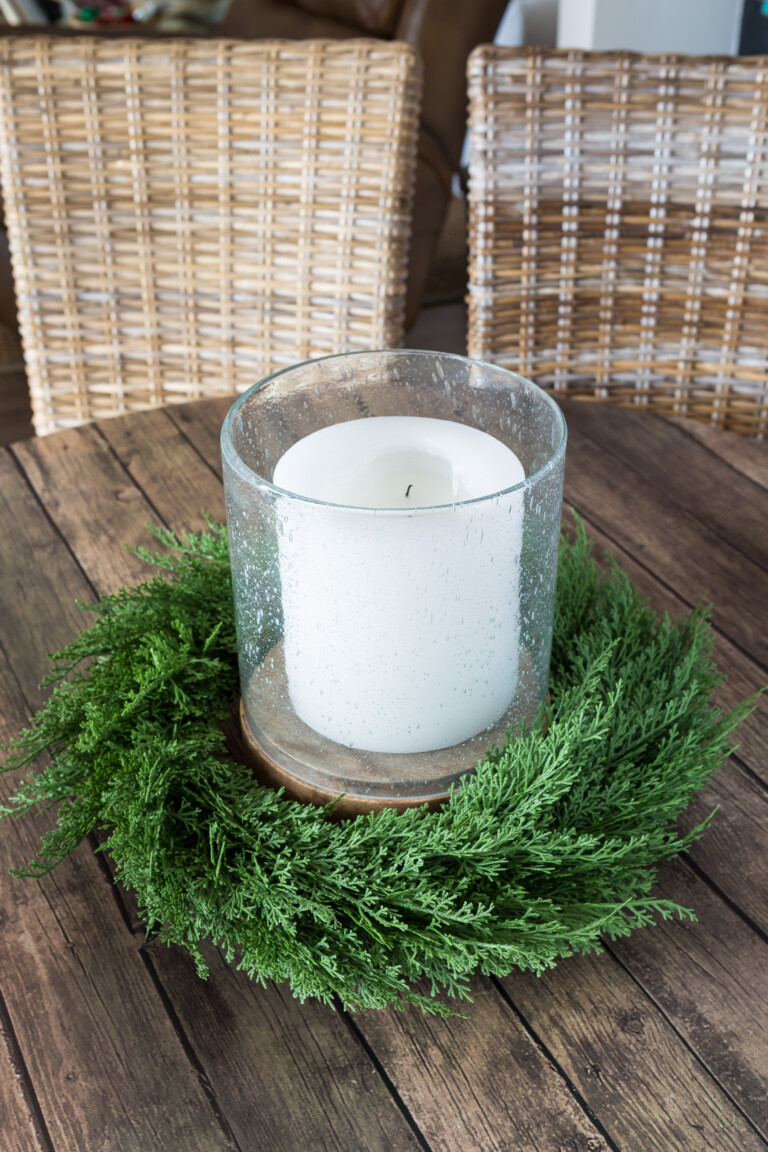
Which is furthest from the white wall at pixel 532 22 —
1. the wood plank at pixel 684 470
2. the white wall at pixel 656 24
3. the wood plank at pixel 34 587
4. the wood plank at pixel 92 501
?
the wood plank at pixel 34 587

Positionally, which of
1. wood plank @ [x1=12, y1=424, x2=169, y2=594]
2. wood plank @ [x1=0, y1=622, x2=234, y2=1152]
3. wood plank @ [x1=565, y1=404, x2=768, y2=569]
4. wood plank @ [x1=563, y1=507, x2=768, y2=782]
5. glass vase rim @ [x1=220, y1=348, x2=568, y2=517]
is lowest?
wood plank @ [x1=0, y1=622, x2=234, y2=1152]

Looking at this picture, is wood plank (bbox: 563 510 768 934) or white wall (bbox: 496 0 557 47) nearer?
wood plank (bbox: 563 510 768 934)

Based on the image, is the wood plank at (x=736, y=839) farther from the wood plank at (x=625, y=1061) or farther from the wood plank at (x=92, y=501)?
the wood plank at (x=92, y=501)

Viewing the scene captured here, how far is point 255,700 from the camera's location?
0.59m

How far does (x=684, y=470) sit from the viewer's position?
0.92 meters

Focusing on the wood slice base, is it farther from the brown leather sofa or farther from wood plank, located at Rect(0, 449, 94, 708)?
the brown leather sofa

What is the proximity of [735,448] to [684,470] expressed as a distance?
0.21 ft

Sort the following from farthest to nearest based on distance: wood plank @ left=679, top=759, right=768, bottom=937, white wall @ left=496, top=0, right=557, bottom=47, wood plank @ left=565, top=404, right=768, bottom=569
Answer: white wall @ left=496, top=0, right=557, bottom=47 < wood plank @ left=565, top=404, right=768, bottom=569 < wood plank @ left=679, top=759, right=768, bottom=937

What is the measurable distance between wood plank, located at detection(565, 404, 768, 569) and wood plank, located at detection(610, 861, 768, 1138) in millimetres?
345

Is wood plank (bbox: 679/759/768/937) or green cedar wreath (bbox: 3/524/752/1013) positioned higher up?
green cedar wreath (bbox: 3/524/752/1013)

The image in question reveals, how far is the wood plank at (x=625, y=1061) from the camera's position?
44 cm

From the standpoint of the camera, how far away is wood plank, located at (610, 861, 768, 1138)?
18.4 inches

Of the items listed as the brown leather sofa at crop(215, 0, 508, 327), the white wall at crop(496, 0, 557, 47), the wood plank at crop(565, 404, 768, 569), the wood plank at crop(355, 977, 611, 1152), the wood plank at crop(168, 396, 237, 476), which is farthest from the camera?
the white wall at crop(496, 0, 557, 47)

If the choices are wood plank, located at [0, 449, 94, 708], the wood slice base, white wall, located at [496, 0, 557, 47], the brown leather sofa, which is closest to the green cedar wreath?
the wood slice base
